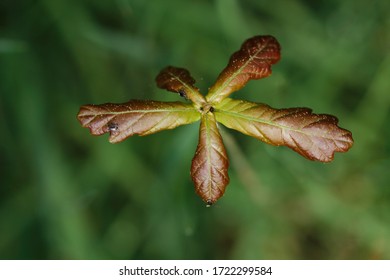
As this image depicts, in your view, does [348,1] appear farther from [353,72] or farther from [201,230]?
[201,230]

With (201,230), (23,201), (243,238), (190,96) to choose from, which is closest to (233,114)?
(190,96)

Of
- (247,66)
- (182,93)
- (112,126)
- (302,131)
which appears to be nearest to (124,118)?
(112,126)

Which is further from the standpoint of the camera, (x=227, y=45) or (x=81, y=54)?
(x=81, y=54)

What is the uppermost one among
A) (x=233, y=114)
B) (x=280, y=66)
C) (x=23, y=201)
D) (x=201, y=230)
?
(x=280, y=66)

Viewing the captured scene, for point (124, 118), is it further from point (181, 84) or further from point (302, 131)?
point (302, 131)

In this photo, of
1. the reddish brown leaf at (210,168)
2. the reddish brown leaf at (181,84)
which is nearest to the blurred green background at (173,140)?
the reddish brown leaf at (181,84)
